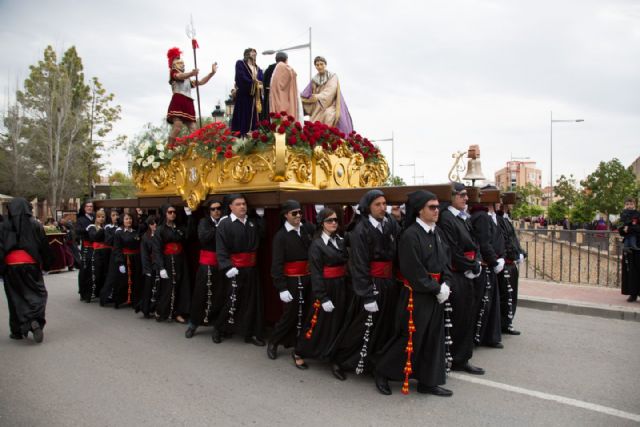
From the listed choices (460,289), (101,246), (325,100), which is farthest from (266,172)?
(101,246)

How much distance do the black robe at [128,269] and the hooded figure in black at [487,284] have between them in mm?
5466

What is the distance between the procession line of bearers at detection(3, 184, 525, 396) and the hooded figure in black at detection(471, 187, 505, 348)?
0.01 m

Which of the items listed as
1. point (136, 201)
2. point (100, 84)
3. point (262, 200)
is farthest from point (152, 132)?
point (262, 200)

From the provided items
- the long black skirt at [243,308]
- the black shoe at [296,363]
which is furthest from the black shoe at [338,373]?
the long black skirt at [243,308]

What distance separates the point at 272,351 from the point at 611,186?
1000 inches

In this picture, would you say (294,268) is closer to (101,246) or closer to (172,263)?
(172,263)

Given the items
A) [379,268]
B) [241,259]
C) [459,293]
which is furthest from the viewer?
[241,259]

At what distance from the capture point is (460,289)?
471 centimetres

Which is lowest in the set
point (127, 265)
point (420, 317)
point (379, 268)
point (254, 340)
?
point (254, 340)

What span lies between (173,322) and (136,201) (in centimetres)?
239

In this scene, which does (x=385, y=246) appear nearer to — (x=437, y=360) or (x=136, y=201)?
(x=437, y=360)

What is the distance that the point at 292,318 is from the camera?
525 centimetres

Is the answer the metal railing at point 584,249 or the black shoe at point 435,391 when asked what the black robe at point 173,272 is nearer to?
the black shoe at point 435,391

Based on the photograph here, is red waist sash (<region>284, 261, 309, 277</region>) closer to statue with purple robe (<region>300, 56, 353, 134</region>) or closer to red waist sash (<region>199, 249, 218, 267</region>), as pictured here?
red waist sash (<region>199, 249, 218, 267</region>)
